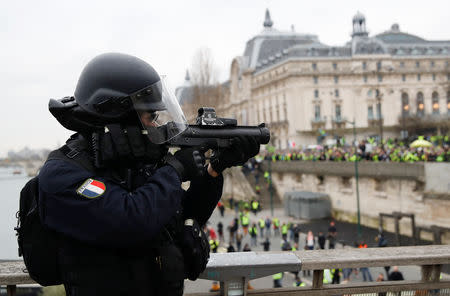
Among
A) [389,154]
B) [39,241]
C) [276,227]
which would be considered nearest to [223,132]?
[39,241]

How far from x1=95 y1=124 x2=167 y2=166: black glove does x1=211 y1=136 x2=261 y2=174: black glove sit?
37cm

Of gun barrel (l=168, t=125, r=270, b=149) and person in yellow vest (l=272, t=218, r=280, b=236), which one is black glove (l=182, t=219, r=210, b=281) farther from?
person in yellow vest (l=272, t=218, r=280, b=236)

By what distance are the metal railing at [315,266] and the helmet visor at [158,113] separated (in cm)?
97

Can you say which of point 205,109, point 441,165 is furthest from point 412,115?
point 205,109

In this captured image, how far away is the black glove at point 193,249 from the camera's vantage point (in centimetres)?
220

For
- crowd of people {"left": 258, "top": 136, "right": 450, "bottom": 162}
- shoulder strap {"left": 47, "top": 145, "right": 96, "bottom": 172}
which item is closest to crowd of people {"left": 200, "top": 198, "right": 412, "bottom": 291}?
crowd of people {"left": 258, "top": 136, "right": 450, "bottom": 162}

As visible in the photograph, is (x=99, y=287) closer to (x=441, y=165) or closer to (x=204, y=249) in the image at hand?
(x=204, y=249)

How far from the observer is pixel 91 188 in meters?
1.84

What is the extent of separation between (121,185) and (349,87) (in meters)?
59.8

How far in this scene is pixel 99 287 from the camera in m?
1.93

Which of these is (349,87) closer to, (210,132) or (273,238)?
(273,238)

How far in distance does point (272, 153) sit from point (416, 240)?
2115 cm

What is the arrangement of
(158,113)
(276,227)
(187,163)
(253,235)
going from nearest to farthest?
1. (187,163)
2. (158,113)
3. (253,235)
4. (276,227)

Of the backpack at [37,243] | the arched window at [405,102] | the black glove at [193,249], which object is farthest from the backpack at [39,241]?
the arched window at [405,102]
